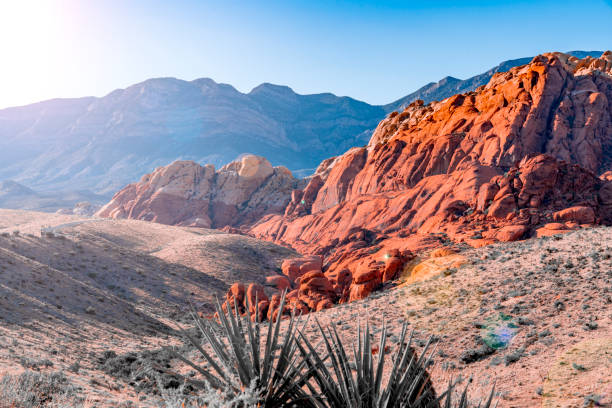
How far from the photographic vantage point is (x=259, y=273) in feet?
107

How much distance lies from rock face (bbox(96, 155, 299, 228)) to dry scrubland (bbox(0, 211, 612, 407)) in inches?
1412

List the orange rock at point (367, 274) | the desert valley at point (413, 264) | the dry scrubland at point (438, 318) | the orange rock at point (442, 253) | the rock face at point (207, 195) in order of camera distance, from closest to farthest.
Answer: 1. the dry scrubland at point (438, 318)
2. the desert valley at point (413, 264)
3. the orange rock at point (367, 274)
4. the orange rock at point (442, 253)
5. the rock face at point (207, 195)

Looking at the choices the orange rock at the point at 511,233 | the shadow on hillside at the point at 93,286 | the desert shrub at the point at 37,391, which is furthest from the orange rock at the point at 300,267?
the desert shrub at the point at 37,391

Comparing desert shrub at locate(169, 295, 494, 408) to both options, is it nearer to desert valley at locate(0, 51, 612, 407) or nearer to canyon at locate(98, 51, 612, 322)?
desert valley at locate(0, 51, 612, 407)

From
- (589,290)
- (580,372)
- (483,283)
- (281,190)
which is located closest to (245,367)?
(580,372)

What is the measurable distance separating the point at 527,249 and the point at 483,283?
486 cm

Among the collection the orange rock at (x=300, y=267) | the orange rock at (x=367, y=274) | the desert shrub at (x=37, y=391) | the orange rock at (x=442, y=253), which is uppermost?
the desert shrub at (x=37, y=391)

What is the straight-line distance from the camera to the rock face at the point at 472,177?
79.4ft

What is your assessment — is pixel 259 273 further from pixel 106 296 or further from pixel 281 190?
pixel 281 190

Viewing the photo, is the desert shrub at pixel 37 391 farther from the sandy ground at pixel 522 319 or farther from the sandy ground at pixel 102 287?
the sandy ground at pixel 522 319

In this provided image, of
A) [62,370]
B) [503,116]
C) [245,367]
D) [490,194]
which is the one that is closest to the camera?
[245,367]

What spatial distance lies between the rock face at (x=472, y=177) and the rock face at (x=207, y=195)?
11.9m

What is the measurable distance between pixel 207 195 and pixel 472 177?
48341mm

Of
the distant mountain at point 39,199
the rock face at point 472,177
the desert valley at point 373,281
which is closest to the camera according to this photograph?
the desert valley at point 373,281
